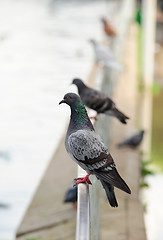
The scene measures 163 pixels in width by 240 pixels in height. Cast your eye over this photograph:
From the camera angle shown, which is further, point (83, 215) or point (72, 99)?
point (72, 99)

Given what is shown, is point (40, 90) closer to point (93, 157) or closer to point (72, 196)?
point (72, 196)

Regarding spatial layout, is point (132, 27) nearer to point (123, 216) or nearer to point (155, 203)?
point (155, 203)

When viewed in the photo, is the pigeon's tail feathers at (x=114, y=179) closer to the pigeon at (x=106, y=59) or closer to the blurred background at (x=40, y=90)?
the blurred background at (x=40, y=90)

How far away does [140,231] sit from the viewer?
5301 mm

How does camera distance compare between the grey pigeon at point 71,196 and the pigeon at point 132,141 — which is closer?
the grey pigeon at point 71,196

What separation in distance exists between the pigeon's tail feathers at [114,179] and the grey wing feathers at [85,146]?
5.6 inches

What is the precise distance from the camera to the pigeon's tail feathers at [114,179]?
3.60m

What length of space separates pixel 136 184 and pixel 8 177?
257 cm

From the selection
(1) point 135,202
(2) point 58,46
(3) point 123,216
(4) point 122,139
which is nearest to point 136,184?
(1) point 135,202

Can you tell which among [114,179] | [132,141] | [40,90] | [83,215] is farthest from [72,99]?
[40,90]

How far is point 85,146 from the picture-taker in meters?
3.84

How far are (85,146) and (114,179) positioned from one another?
36cm

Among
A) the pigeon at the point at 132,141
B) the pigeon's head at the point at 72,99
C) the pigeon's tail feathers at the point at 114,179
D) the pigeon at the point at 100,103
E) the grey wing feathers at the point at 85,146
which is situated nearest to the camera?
the pigeon's tail feathers at the point at 114,179

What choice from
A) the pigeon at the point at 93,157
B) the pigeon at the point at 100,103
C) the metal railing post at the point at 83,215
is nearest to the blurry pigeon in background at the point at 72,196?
the pigeon at the point at 100,103
